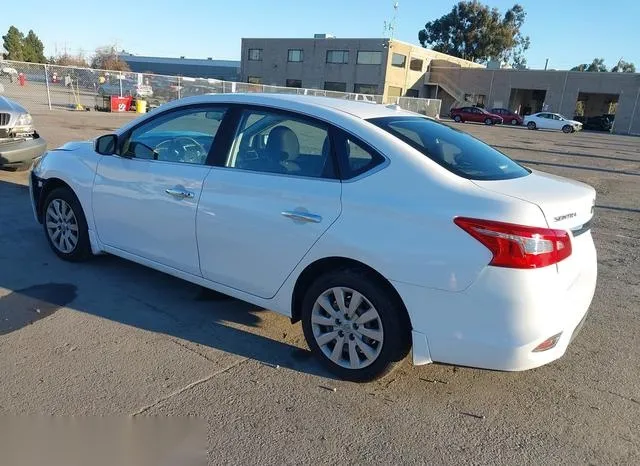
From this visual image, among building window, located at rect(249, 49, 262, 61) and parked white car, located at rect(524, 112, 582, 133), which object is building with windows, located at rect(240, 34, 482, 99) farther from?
parked white car, located at rect(524, 112, 582, 133)

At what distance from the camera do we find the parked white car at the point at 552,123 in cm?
4244

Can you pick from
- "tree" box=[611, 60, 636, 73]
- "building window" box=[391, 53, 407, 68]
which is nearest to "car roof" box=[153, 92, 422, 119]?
"building window" box=[391, 53, 407, 68]

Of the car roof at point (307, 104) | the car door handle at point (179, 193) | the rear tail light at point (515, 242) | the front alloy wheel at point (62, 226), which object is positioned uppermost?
the car roof at point (307, 104)

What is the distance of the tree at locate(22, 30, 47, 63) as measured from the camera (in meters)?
84.6

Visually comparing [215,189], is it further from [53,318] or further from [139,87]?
[139,87]

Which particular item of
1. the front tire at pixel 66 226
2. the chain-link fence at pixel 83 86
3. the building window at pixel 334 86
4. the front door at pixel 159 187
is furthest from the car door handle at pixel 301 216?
the building window at pixel 334 86

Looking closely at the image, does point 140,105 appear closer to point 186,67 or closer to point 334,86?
point 334,86

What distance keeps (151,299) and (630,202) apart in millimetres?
10012

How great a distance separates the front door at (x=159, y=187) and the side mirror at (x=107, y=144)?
69 millimetres

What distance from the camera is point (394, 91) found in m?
55.9

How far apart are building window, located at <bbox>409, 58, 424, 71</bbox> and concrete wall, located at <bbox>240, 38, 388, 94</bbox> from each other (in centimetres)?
619

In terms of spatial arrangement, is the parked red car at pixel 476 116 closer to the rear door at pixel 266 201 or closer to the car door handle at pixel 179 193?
the rear door at pixel 266 201

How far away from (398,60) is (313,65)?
9.70 meters

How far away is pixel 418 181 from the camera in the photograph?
2.92m
